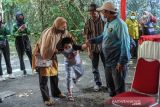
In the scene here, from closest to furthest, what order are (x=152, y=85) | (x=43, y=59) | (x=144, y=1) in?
Result: (x=152, y=85) → (x=43, y=59) → (x=144, y=1)

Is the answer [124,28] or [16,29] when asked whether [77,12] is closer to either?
[16,29]

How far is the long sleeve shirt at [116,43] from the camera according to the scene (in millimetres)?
6055

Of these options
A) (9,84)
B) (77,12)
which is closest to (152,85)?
(9,84)

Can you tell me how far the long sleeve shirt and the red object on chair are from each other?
342 millimetres

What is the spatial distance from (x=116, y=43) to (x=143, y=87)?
0.98 metres

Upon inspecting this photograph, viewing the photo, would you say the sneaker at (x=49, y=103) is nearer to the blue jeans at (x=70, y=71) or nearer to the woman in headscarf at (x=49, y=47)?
the woman in headscarf at (x=49, y=47)

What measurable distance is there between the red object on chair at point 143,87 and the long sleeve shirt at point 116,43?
0.34 meters

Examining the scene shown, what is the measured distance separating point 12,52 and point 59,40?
29.6 ft

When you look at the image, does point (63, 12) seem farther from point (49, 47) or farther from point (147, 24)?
point (49, 47)

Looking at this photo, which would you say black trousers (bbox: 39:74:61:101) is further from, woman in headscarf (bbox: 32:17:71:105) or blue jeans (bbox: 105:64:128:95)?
blue jeans (bbox: 105:64:128:95)

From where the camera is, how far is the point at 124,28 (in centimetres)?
614

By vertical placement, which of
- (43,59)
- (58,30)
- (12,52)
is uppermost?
(58,30)

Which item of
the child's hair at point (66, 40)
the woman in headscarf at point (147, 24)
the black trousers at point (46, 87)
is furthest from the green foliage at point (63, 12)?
the child's hair at point (66, 40)

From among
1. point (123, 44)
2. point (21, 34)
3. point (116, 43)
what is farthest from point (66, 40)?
point (21, 34)
